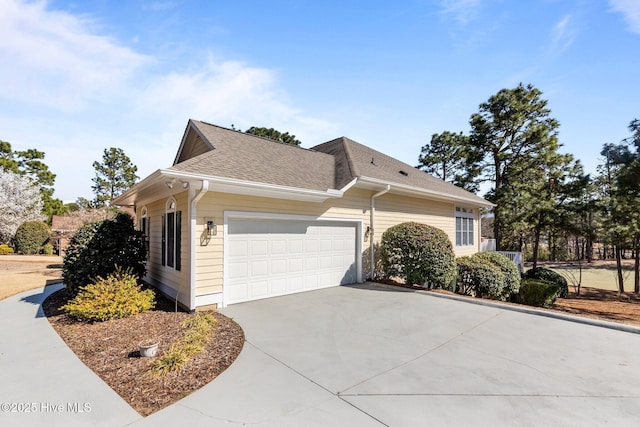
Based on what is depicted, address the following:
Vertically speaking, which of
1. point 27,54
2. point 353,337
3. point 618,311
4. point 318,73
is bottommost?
point 618,311

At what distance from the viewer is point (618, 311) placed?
971cm

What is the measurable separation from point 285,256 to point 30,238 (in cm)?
2468

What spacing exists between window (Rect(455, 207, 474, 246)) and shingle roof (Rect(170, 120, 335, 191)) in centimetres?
695

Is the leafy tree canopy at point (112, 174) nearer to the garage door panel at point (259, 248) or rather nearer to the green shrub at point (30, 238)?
the green shrub at point (30, 238)

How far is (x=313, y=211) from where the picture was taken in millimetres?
8609

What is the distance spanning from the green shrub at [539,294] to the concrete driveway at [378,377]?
4.92 metres

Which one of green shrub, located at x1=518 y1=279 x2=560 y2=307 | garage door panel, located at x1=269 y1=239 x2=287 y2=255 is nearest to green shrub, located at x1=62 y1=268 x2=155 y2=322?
garage door panel, located at x1=269 y1=239 x2=287 y2=255

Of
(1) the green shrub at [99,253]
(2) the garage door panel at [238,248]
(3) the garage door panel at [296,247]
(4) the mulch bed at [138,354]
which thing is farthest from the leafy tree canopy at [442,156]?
(4) the mulch bed at [138,354]

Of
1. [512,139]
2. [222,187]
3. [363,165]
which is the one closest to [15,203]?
[222,187]

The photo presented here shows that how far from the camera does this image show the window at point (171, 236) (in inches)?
287

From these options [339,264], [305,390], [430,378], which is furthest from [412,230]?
[305,390]

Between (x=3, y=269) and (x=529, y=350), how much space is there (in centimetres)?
2055

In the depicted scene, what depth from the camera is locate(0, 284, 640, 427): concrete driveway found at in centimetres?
286

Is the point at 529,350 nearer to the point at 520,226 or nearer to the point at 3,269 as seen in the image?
the point at 520,226
